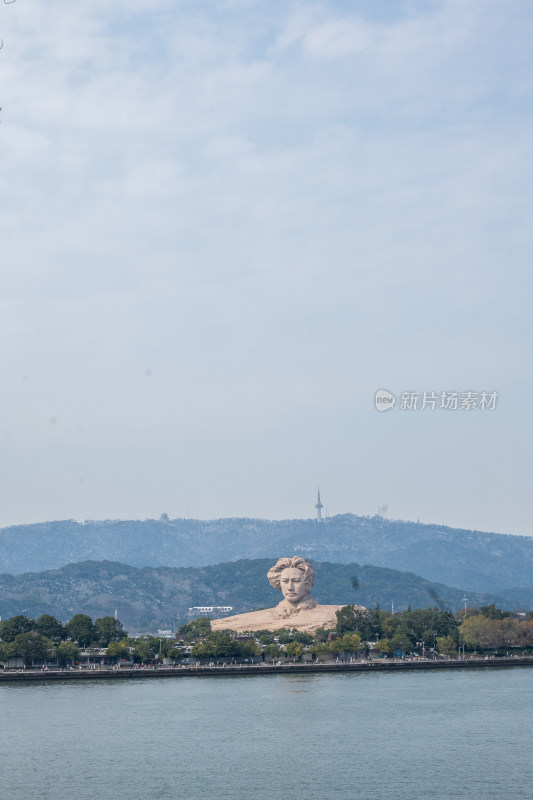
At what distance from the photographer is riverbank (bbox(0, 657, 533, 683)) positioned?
324 feet

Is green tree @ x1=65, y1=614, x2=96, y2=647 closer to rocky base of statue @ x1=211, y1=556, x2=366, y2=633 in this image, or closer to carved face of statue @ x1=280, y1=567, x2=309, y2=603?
rocky base of statue @ x1=211, y1=556, x2=366, y2=633

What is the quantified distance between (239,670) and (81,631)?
777 inches

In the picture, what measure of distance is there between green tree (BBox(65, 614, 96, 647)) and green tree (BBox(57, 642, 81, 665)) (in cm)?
916

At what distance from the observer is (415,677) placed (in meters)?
99.7

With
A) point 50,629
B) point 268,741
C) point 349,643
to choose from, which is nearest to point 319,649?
point 349,643

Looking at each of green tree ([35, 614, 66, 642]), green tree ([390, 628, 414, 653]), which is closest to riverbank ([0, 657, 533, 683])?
green tree ([390, 628, 414, 653])

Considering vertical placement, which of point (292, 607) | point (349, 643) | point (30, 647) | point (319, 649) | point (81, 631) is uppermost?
point (292, 607)

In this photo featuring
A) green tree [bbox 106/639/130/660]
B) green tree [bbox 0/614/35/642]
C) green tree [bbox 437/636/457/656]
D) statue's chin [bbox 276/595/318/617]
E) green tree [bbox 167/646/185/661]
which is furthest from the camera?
statue's chin [bbox 276/595/318/617]

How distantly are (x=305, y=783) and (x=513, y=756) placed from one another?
12155mm

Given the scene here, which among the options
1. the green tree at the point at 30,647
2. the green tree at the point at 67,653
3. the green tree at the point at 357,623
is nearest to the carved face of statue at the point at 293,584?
the green tree at the point at 357,623

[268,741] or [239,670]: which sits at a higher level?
[239,670]

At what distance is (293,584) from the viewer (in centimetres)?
12100

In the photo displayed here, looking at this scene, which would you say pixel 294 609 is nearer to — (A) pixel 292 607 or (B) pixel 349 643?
(A) pixel 292 607

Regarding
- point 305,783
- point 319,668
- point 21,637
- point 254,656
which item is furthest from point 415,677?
point 305,783
